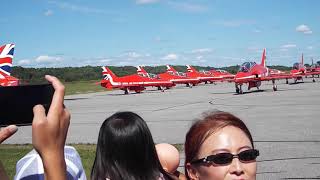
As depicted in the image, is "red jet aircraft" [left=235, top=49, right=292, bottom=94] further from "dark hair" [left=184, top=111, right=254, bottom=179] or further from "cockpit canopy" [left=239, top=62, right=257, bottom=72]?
"dark hair" [left=184, top=111, right=254, bottom=179]

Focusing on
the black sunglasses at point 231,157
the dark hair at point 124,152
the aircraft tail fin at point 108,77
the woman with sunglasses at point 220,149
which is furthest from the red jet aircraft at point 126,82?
the black sunglasses at point 231,157

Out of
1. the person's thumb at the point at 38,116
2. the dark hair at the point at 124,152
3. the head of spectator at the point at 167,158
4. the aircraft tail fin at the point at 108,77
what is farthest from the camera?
the aircraft tail fin at the point at 108,77

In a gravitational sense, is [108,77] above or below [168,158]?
Result: below

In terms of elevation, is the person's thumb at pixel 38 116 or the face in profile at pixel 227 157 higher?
the person's thumb at pixel 38 116

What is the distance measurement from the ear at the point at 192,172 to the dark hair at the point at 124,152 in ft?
1.23

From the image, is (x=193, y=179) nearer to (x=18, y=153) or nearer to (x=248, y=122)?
(x=18, y=153)

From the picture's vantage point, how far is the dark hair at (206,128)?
6.06ft

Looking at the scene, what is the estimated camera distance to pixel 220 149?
5.89ft

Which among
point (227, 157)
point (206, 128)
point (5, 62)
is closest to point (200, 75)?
point (5, 62)

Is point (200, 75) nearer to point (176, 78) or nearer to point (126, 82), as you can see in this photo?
point (176, 78)

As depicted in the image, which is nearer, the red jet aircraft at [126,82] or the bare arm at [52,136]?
the bare arm at [52,136]

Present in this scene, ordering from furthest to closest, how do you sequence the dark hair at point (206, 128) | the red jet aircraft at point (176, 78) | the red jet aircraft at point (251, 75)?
the red jet aircraft at point (176, 78), the red jet aircraft at point (251, 75), the dark hair at point (206, 128)

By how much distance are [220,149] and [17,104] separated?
80 cm

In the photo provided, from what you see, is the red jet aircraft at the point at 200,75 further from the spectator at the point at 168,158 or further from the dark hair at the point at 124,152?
the dark hair at the point at 124,152
